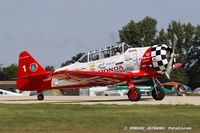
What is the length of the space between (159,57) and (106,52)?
3160mm

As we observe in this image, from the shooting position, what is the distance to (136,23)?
3654 inches

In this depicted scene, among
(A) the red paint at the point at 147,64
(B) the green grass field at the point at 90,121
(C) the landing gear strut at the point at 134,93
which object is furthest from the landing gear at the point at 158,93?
(B) the green grass field at the point at 90,121

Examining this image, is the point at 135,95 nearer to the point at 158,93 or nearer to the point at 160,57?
the point at 158,93

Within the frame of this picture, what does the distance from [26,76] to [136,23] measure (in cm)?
6648

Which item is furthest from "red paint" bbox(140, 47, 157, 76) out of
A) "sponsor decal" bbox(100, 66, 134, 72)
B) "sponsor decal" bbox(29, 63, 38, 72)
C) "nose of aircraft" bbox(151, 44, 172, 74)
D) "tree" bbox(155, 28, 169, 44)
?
"tree" bbox(155, 28, 169, 44)

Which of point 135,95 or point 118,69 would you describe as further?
point 118,69

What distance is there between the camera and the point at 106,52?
24.0m

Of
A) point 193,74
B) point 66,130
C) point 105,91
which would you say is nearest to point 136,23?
point 193,74

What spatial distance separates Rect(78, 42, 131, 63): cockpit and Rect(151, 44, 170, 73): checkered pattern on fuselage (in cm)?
181

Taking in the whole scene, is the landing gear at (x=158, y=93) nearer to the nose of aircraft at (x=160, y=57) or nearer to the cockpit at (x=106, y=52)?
the nose of aircraft at (x=160, y=57)

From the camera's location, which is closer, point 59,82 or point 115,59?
point 115,59

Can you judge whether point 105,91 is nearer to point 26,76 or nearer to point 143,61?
point 26,76

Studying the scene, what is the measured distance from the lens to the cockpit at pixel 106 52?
23.4 metres

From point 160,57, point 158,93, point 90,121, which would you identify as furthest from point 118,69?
point 90,121
